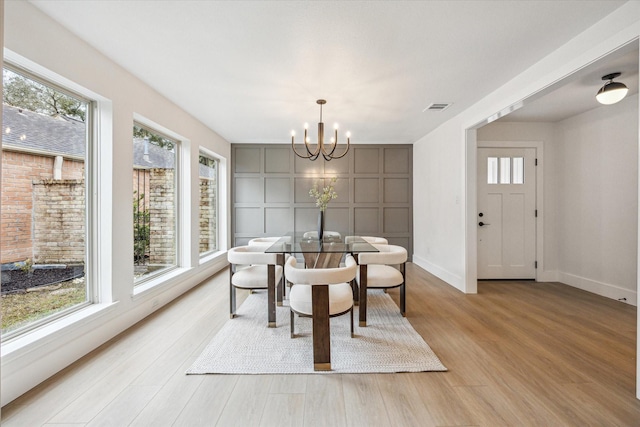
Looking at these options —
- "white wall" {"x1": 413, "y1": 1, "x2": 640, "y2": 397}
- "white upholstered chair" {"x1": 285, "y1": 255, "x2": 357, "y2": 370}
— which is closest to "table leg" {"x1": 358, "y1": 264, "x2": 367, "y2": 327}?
"white upholstered chair" {"x1": 285, "y1": 255, "x2": 357, "y2": 370}

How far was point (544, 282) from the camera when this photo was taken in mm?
4344

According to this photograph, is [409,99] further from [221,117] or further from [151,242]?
[151,242]

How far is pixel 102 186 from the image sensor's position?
2551 mm

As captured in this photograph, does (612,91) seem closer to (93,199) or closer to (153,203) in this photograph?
(93,199)

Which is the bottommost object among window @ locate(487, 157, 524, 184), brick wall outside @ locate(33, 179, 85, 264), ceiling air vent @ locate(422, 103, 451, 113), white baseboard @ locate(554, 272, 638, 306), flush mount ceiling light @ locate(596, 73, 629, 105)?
white baseboard @ locate(554, 272, 638, 306)

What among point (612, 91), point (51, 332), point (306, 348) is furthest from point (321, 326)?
point (612, 91)

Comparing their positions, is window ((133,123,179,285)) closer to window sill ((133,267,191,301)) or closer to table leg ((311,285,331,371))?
window sill ((133,267,191,301))

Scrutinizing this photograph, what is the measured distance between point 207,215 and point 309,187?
6.83ft

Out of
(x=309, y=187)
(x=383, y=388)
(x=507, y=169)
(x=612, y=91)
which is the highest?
(x=612, y=91)

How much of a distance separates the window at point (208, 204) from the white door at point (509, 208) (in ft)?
15.0

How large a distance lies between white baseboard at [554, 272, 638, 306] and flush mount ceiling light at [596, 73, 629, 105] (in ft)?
7.47

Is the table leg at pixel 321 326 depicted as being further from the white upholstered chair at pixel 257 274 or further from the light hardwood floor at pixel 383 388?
the white upholstered chair at pixel 257 274

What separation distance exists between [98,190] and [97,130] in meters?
0.55

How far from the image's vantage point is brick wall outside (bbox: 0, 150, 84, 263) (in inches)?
73.0
